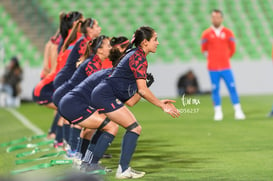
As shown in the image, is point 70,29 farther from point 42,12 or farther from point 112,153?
point 42,12

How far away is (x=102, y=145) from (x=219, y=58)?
7.27m

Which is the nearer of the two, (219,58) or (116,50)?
(116,50)

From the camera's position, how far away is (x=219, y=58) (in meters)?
13.6

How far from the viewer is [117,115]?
6500 millimetres

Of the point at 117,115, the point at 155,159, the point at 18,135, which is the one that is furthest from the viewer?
the point at 18,135

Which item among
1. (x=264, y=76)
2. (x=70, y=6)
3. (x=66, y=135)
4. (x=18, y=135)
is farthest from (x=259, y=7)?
(x=66, y=135)

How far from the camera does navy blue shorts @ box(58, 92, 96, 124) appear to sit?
7.11 metres

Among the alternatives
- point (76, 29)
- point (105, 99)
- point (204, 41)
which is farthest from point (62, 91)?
point (204, 41)

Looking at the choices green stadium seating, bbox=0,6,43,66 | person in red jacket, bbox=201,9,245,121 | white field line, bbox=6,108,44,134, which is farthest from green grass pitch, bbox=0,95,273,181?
green stadium seating, bbox=0,6,43,66

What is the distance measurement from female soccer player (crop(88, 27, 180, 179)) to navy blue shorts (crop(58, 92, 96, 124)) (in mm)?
450

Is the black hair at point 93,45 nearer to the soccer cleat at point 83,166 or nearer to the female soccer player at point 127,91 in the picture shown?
the female soccer player at point 127,91

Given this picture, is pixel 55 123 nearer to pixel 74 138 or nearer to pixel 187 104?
pixel 74 138

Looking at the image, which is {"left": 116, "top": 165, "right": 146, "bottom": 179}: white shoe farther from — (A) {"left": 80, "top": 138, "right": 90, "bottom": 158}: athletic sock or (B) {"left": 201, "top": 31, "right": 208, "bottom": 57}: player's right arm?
(B) {"left": 201, "top": 31, "right": 208, "bottom": 57}: player's right arm

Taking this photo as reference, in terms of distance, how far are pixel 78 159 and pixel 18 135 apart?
4.59 metres
